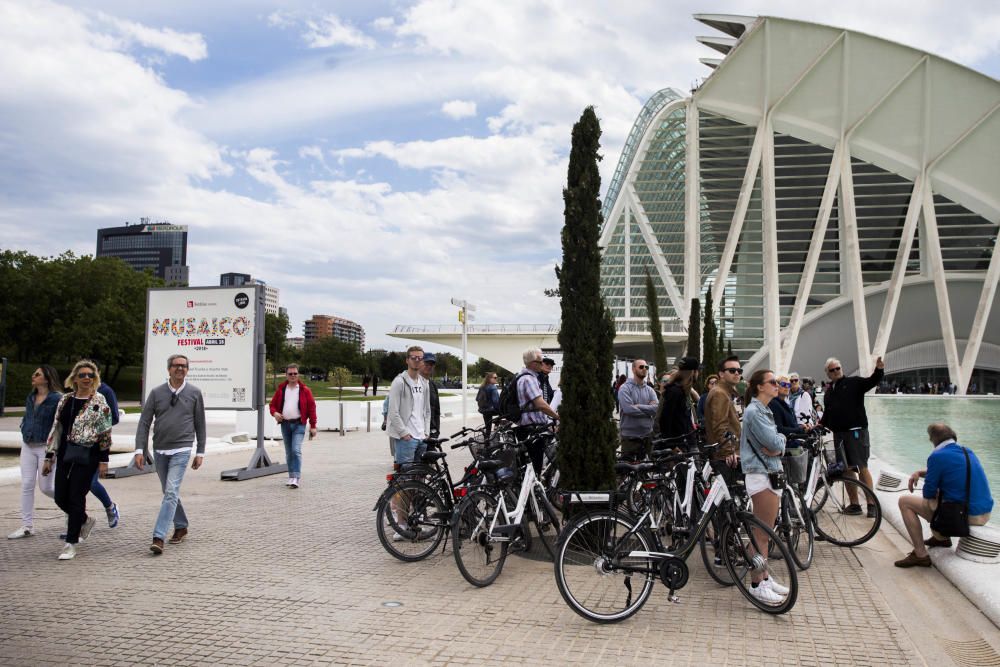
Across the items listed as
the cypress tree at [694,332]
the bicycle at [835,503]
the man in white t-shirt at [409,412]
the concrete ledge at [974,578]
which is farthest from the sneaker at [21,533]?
the cypress tree at [694,332]

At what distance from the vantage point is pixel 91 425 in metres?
6.66

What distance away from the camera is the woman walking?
6605mm

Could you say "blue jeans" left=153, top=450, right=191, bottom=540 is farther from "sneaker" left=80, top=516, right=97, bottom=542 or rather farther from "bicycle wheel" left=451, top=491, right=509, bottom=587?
"bicycle wheel" left=451, top=491, right=509, bottom=587

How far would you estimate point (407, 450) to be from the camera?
7.77 meters

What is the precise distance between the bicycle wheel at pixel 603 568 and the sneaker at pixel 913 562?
2.64 metres

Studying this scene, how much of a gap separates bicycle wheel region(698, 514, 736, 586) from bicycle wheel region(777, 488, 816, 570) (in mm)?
755

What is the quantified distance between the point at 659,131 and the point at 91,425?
6478cm

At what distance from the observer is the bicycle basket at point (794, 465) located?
7449 mm

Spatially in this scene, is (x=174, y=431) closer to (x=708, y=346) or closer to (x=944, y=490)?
(x=944, y=490)

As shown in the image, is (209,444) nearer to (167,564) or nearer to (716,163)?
(167,564)

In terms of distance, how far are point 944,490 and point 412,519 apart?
4.17m

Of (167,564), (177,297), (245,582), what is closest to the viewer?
(245,582)

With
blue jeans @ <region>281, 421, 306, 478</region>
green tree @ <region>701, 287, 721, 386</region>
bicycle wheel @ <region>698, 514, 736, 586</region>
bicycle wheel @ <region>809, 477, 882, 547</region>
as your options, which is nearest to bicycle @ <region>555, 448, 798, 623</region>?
bicycle wheel @ <region>698, 514, 736, 586</region>

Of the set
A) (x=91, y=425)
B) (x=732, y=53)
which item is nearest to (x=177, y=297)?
(x=91, y=425)
